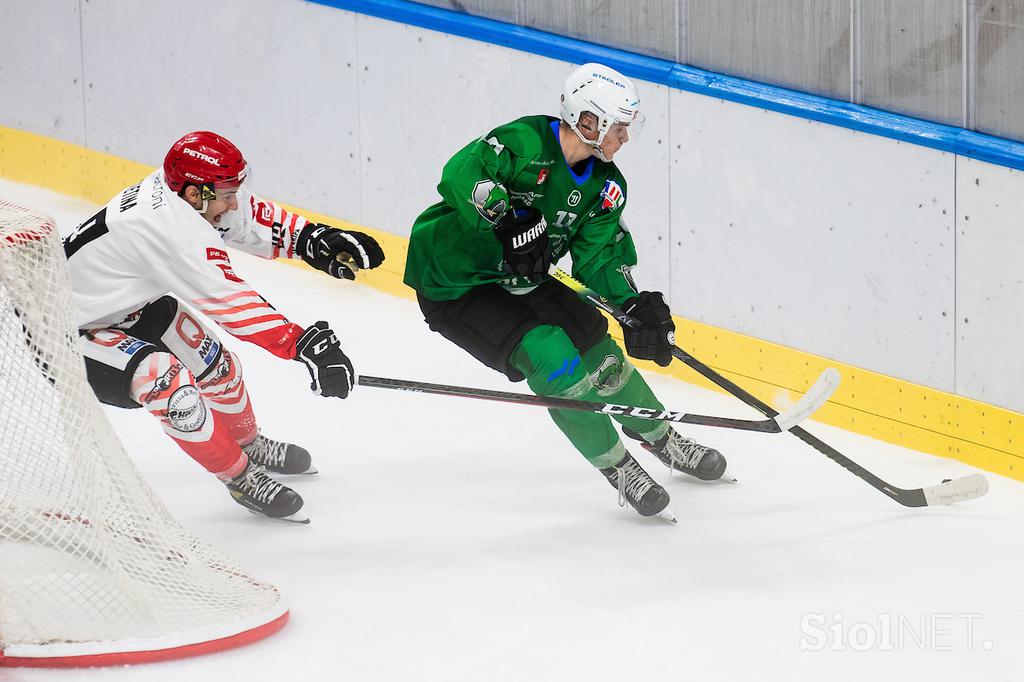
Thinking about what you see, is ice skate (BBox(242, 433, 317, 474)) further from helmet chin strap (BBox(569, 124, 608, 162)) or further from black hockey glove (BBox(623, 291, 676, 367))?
helmet chin strap (BBox(569, 124, 608, 162))

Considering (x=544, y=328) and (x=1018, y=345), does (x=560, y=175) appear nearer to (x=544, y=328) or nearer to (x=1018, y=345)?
(x=544, y=328)

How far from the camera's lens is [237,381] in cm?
422

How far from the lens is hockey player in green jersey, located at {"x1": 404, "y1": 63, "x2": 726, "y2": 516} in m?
3.90

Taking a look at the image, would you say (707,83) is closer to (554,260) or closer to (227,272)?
(554,260)

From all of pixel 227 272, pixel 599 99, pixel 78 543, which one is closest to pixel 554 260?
pixel 599 99

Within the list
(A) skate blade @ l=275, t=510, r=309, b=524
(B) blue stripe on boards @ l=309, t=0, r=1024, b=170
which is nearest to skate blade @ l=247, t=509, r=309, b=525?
(A) skate blade @ l=275, t=510, r=309, b=524

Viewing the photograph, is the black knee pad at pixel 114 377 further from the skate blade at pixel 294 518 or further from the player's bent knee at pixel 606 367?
the player's bent knee at pixel 606 367

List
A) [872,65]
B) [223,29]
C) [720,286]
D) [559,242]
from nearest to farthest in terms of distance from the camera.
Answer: [559,242] < [872,65] < [720,286] < [223,29]

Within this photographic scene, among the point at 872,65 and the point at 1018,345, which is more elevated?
the point at 872,65

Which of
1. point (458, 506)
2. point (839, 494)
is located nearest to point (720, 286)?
point (839, 494)

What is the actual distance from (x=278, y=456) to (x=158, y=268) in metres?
0.85

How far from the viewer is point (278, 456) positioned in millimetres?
4461

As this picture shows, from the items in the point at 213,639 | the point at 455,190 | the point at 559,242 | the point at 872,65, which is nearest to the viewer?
the point at 213,639

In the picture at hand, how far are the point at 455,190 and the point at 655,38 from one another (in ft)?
5.16
